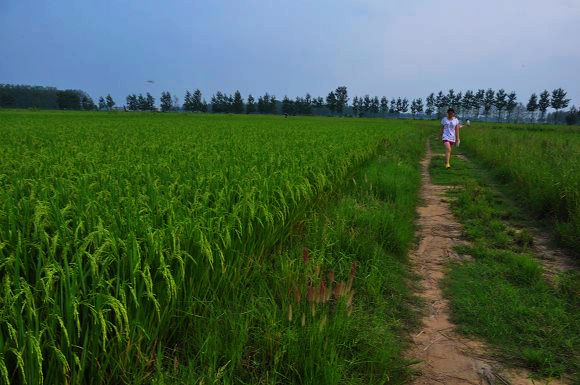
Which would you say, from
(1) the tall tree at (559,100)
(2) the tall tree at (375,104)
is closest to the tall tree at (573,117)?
(1) the tall tree at (559,100)

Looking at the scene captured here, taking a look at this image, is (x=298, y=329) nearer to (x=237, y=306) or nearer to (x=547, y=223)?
(x=237, y=306)

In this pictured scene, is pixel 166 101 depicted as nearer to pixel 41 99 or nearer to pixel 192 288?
pixel 41 99

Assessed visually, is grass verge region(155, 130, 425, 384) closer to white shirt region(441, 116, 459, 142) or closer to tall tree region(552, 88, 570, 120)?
white shirt region(441, 116, 459, 142)

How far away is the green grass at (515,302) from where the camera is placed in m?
2.79

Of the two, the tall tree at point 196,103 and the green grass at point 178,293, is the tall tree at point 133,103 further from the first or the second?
the green grass at point 178,293

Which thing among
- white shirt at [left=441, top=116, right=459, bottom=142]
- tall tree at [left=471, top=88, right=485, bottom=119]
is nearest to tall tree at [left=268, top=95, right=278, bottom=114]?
tall tree at [left=471, top=88, right=485, bottom=119]

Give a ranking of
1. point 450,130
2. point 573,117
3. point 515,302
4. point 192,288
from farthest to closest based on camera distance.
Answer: point 573,117
point 450,130
point 515,302
point 192,288

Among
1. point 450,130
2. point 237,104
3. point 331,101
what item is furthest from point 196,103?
point 450,130

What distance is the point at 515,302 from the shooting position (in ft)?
11.4

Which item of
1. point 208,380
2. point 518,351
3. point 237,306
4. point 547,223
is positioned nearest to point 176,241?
point 237,306

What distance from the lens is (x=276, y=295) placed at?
3.13 m

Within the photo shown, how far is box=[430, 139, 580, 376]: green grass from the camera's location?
9.16 ft

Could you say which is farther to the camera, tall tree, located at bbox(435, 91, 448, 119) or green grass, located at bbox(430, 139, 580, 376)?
tall tree, located at bbox(435, 91, 448, 119)

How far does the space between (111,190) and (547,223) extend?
640cm
